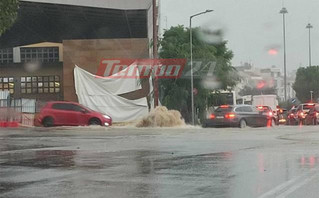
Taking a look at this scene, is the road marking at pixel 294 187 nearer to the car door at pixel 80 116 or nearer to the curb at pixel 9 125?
the car door at pixel 80 116

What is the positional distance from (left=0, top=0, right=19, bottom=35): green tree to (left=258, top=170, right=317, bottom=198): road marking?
763cm

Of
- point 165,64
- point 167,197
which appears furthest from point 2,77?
point 167,197

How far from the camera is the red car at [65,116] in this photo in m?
27.9

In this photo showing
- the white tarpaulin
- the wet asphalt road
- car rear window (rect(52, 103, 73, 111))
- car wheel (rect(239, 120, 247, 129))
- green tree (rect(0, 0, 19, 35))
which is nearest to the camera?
the wet asphalt road

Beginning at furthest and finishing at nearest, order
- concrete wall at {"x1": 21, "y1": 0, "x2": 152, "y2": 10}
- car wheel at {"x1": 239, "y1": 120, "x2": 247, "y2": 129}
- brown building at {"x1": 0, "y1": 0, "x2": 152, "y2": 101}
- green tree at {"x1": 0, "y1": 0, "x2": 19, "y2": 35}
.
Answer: brown building at {"x1": 0, "y1": 0, "x2": 152, "y2": 101} → concrete wall at {"x1": 21, "y1": 0, "x2": 152, "y2": 10} → car wheel at {"x1": 239, "y1": 120, "x2": 247, "y2": 129} → green tree at {"x1": 0, "y1": 0, "x2": 19, "y2": 35}

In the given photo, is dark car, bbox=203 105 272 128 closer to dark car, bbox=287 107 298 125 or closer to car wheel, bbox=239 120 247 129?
car wheel, bbox=239 120 247 129

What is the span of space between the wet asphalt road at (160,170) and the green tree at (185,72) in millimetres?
25296

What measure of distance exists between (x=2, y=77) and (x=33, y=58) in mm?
4068

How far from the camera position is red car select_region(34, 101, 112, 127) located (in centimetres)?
2788

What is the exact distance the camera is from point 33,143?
1683cm

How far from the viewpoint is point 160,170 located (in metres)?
10.0

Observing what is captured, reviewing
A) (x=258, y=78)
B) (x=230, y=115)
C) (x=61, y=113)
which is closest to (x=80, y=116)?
(x=61, y=113)

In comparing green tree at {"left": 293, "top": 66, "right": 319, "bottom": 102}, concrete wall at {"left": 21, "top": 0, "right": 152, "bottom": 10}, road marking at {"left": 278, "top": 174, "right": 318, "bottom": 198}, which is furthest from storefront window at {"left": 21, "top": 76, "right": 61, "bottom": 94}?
green tree at {"left": 293, "top": 66, "right": 319, "bottom": 102}

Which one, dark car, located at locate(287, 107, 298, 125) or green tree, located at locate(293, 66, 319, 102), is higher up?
green tree, located at locate(293, 66, 319, 102)
